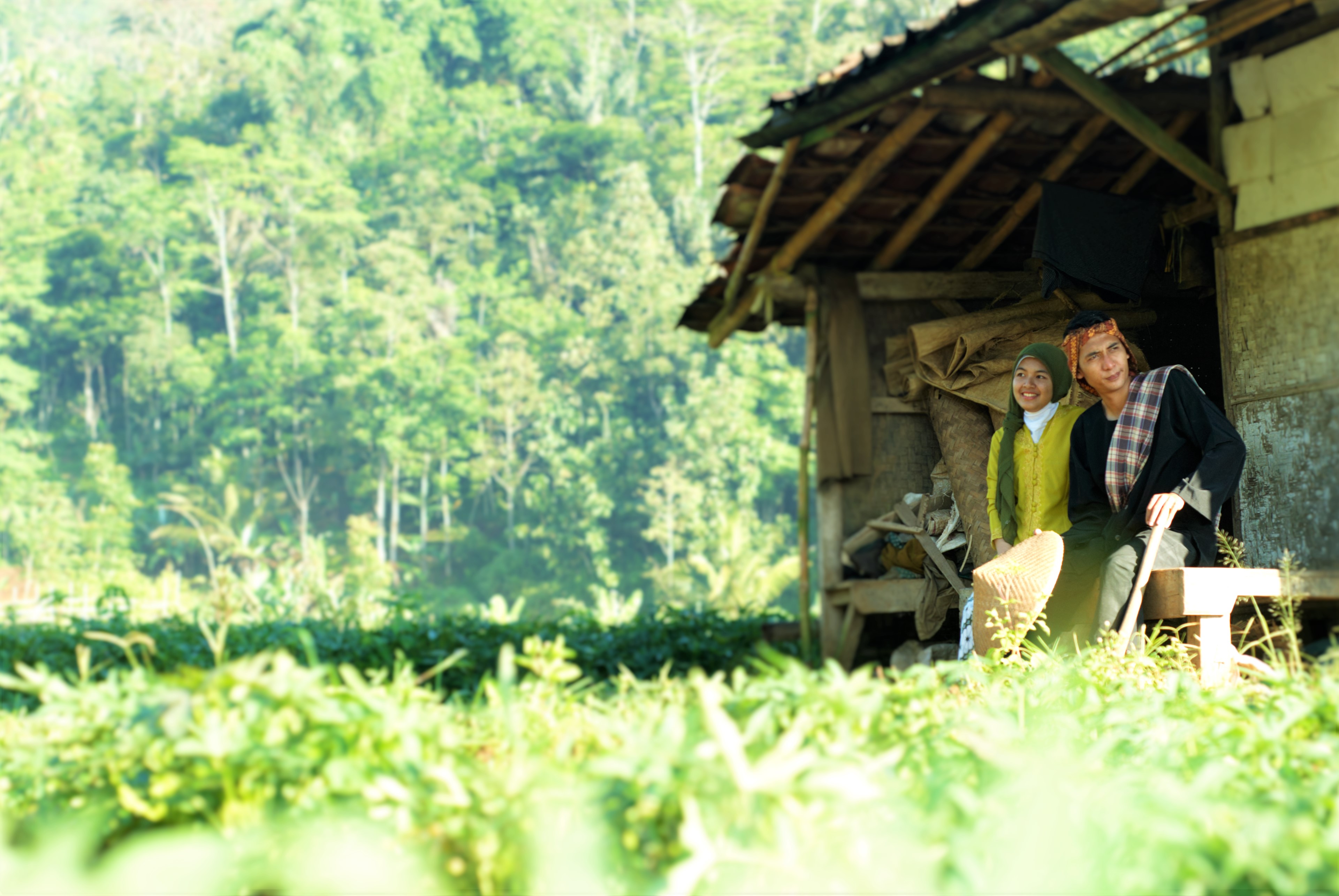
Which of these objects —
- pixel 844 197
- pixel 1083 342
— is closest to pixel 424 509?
pixel 844 197

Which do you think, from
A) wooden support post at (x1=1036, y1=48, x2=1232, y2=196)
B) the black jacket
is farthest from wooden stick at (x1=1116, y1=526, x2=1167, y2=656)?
wooden support post at (x1=1036, y1=48, x2=1232, y2=196)

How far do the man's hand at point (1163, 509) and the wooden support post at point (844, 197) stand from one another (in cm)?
264

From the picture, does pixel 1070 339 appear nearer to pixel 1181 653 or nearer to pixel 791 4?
pixel 1181 653

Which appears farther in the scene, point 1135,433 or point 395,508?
point 395,508

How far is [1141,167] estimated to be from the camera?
724cm

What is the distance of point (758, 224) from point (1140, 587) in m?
3.95

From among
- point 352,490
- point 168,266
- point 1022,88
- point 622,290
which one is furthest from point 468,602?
point 1022,88

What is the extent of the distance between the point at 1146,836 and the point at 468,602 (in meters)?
46.1

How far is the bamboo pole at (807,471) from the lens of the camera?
8148 millimetres

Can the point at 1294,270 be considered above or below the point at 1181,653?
above

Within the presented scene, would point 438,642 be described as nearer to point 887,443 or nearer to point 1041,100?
point 887,443

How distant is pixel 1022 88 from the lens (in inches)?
251

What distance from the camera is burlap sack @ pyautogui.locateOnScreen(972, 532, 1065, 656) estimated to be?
407cm

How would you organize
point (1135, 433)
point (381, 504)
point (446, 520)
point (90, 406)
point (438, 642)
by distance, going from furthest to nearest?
point (90, 406) < point (381, 504) < point (446, 520) < point (438, 642) < point (1135, 433)
